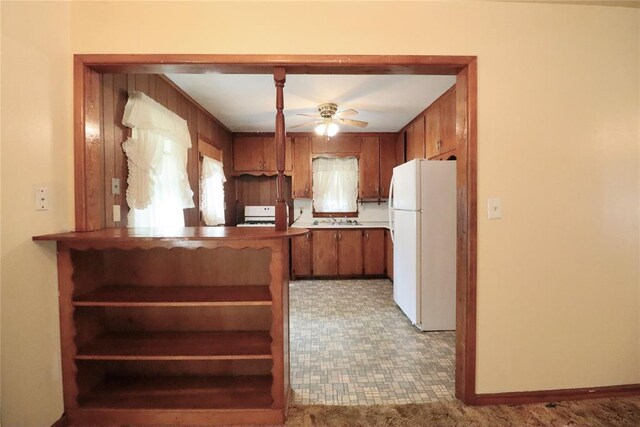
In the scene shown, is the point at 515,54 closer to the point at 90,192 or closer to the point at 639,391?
the point at 639,391

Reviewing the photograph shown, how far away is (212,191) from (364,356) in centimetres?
270

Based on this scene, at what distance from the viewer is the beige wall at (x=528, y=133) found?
1587mm

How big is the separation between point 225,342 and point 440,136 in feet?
9.57

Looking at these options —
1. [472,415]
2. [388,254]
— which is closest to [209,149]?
[388,254]

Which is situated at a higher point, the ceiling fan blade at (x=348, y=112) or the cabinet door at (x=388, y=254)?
the ceiling fan blade at (x=348, y=112)

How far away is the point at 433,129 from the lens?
3393 millimetres

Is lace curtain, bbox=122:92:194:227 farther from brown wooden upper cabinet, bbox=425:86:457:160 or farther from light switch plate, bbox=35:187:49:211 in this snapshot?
brown wooden upper cabinet, bbox=425:86:457:160

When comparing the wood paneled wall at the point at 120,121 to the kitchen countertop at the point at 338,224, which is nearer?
the wood paneled wall at the point at 120,121

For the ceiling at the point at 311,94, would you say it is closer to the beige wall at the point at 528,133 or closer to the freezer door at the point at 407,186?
the freezer door at the point at 407,186

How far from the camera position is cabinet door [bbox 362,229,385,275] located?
4.48 metres

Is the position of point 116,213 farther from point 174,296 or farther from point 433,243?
point 433,243

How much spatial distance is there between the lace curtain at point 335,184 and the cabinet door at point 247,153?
3.13 ft

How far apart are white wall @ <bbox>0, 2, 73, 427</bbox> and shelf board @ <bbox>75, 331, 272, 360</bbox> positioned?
214 mm

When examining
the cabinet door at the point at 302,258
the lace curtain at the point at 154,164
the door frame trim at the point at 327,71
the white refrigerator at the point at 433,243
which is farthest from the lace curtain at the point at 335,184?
the door frame trim at the point at 327,71
